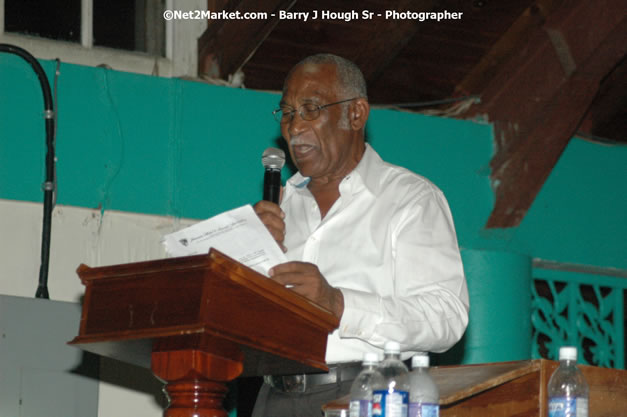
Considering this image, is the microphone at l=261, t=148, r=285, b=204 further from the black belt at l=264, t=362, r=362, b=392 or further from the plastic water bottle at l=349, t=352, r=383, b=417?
the plastic water bottle at l=349, t=352, r=383, b=417

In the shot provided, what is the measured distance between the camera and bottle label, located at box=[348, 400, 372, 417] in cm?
201

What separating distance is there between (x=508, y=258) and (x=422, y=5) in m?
1.23

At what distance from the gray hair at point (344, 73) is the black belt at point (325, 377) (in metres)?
0.82

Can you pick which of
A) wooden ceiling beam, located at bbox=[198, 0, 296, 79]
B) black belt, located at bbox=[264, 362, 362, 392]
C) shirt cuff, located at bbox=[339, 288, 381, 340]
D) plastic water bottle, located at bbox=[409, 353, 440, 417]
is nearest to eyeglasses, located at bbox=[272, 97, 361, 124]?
shirt cuff, located at bbox=[339, 288, 381, 340]

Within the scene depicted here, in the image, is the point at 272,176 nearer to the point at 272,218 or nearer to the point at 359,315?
the point at 272,218

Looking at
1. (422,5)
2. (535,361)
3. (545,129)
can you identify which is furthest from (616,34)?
(535,361)

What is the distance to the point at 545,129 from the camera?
189 inches

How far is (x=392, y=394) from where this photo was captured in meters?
1.96

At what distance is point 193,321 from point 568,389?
31.0 inches

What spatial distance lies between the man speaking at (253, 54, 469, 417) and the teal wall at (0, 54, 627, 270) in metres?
1.39

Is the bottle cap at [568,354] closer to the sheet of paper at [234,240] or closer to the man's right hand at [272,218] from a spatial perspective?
the sheet of paper at [234,240]

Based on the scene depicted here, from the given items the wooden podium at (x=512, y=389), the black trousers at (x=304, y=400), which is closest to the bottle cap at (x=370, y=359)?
the wooden podium at (x=512, y=389)

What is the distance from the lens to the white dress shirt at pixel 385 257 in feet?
8.00

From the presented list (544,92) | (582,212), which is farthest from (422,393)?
(582,212)
